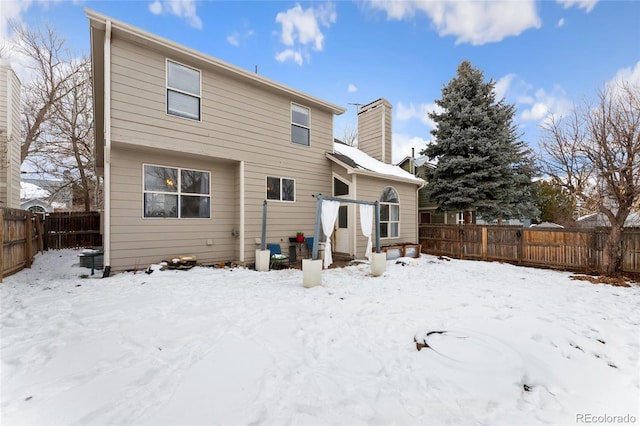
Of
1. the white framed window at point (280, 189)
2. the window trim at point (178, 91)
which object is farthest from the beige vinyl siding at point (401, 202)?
the window trim at point (178, 91)

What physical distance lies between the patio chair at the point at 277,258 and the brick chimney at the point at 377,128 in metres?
6.87

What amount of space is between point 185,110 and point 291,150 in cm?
322

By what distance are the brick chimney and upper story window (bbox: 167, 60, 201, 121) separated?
7908 millimetres

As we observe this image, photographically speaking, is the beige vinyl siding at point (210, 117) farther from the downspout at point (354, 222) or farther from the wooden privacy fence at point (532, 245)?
the wooden privacy fence at point (532, 245)

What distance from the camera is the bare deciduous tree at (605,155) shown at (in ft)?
21.8

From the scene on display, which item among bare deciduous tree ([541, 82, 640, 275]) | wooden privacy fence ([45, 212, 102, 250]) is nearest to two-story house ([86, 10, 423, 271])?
wooden privacy fence ([45, 212, 102, 250])

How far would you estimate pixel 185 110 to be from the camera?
22.8ft

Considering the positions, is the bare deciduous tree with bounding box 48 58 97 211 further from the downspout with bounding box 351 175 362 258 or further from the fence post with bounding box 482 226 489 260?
the fence post with bounding box 482 226 489 260

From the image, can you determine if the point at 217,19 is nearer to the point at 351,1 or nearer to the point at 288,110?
the point at 288,110

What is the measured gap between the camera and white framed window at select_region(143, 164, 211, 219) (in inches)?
262

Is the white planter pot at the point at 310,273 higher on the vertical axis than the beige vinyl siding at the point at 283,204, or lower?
lower

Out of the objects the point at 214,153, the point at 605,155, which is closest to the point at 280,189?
the point at 214,153

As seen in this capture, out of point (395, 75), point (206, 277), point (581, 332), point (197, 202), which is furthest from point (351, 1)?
point (581, 332)

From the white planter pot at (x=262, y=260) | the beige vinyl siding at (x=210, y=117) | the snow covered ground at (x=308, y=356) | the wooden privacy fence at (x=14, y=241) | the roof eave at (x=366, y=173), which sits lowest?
the snow covered ground at (x=308, y=356)
